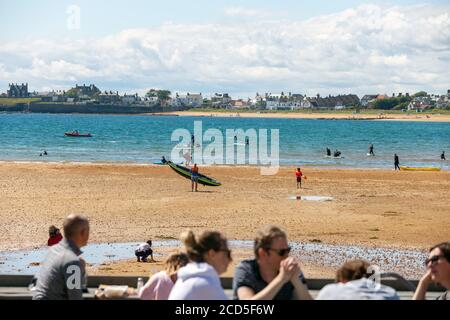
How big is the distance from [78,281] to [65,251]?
256mm

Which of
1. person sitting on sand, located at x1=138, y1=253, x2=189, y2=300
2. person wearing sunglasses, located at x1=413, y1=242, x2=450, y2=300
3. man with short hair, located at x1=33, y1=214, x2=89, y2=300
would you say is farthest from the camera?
person sitting on sand, located at x1=138, y1=253, x2=189, y2=300

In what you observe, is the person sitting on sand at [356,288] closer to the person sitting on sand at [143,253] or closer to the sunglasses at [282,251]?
the sunglasses at [282,251]

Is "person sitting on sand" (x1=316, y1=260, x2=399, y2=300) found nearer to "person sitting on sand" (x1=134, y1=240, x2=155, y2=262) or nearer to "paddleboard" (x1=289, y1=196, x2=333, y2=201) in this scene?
"person sitting on sand" (x1=134, y1=240, x2=155, y2=262)

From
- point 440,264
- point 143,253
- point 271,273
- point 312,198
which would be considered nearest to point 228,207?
point 312,198

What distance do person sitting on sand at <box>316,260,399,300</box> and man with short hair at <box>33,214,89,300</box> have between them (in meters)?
1.86

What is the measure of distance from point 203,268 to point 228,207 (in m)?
23.0

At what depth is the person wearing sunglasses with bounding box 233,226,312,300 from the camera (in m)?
6.11

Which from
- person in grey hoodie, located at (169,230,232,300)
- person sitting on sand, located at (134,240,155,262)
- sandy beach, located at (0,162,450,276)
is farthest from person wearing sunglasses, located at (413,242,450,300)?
person sitting on sand, located at (134,240,155,262)

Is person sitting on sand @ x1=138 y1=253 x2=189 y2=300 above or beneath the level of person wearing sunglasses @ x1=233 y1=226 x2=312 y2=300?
beneath

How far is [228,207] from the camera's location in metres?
28.8

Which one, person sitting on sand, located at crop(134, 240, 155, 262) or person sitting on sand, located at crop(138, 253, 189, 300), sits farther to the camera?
person sitting on sand, located at crop(134, 240, 155, 262)

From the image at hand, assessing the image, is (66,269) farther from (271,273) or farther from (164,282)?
(271,273)

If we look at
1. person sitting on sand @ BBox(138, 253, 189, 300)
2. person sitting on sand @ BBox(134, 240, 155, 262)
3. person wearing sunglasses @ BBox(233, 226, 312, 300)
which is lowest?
person sitting on sand @ BBox(134, 240, 155, 262)
